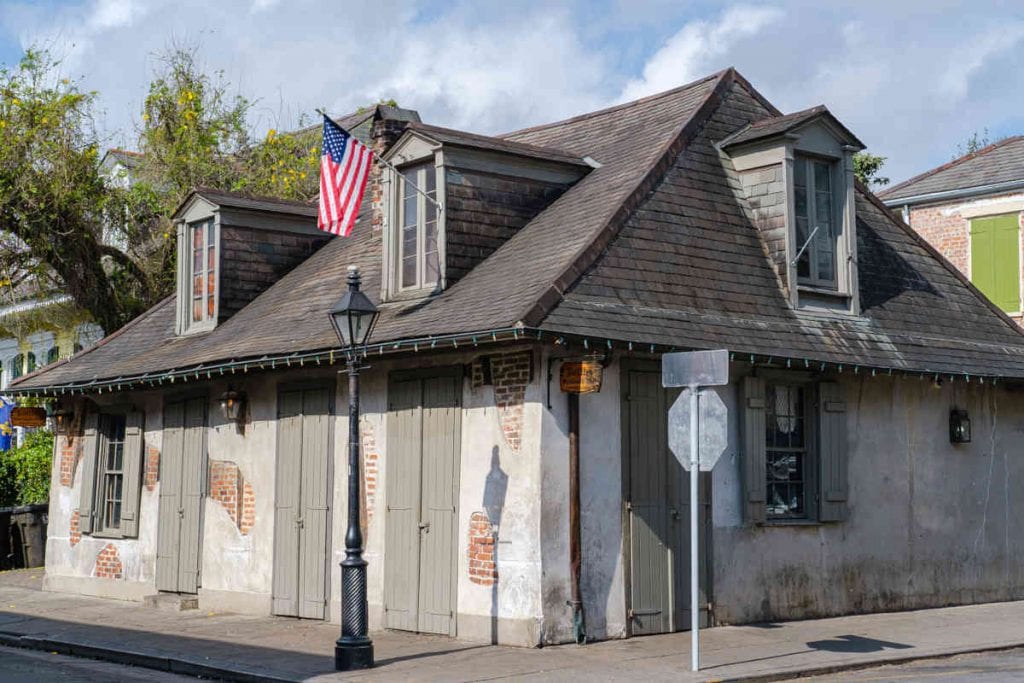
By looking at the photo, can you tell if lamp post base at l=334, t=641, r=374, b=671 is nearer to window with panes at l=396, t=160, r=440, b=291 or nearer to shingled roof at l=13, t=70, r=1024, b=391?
shingled roof at l=13, t=70, r=1024, b=391

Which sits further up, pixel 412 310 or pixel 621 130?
pixel 621 130

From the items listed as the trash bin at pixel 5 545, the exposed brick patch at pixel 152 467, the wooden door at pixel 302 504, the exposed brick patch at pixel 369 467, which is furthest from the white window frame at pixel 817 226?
the trash bin at pixel 5 545

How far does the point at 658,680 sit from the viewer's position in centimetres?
1061

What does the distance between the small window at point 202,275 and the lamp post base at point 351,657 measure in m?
8.29

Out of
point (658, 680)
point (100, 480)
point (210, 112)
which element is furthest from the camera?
point (210, 112)

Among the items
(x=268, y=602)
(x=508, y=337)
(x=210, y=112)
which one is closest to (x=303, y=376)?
(x=268, y=602)

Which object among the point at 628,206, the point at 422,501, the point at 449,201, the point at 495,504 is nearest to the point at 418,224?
the point at 449,201

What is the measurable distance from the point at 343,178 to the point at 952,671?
8343 mm

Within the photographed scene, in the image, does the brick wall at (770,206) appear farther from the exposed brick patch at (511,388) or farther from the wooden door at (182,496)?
the wooden door at (182,496)

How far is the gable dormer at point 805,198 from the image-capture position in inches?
598

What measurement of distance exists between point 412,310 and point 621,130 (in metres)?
4.38

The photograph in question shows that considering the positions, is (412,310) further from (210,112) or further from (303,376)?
(210,112)

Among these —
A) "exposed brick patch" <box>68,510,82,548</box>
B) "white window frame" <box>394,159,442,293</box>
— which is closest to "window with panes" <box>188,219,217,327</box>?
"exposed brick patch" <box>68,510,82,548</box>

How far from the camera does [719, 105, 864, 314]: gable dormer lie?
49.9 feet
